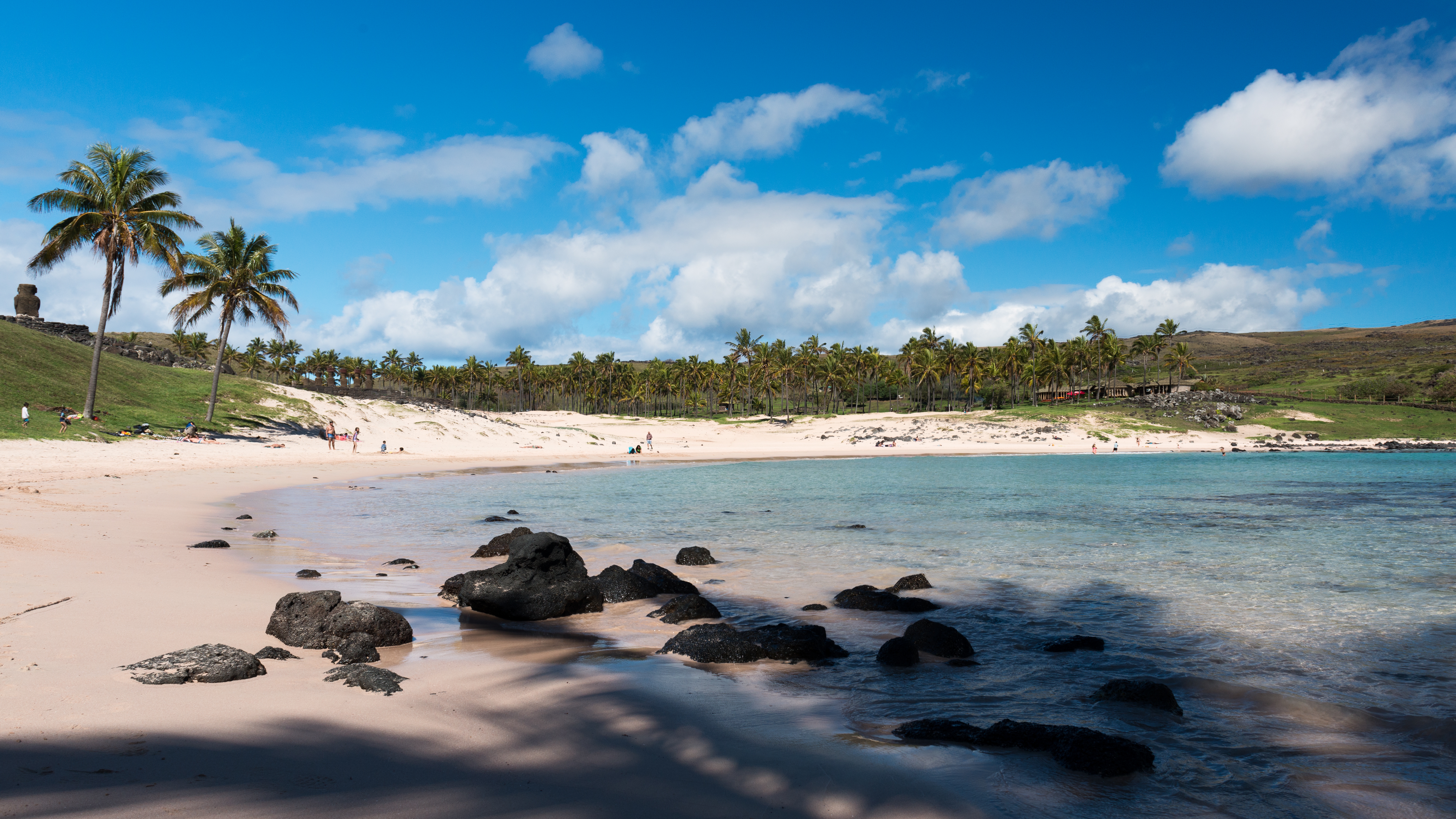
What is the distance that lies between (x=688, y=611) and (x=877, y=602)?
2832mm

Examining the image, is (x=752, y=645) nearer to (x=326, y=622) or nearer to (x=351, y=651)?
(x=351, y=651)

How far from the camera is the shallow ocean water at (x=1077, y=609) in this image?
5.07 metres

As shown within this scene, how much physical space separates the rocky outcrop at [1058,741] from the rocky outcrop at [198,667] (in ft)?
16.9

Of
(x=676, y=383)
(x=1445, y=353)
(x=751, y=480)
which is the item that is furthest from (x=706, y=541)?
(x=1445, y=353)

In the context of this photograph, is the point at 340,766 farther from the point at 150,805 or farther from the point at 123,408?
the point at 123,408

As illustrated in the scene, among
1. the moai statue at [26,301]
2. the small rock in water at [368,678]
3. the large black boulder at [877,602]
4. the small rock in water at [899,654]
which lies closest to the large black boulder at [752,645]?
the small rock in water at [899,654]

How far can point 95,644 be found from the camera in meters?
5.69

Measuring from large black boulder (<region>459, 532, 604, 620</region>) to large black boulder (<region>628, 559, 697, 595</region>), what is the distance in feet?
3.00

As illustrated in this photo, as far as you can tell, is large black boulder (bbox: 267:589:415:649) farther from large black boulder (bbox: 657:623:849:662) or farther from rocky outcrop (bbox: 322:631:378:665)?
large black boulder (bbox: 657:623:849:662)

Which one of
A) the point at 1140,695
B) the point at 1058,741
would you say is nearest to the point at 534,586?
the point at 1058,741

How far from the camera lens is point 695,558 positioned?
13695 mm

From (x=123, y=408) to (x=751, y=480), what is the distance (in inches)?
1301

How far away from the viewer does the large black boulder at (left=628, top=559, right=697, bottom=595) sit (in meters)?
10.7

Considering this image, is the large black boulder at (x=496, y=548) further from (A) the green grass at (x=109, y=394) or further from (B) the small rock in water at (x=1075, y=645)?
(A) the green grass at (x=109, y=394)
